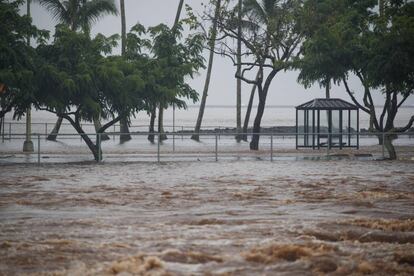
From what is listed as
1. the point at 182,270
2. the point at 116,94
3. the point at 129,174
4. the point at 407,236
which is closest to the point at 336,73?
the point at 116,94

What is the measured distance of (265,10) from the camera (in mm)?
37188

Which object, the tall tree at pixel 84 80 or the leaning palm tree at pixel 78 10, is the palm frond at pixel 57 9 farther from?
the tall tree at pixel 84 80

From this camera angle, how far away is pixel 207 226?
7.65 meters

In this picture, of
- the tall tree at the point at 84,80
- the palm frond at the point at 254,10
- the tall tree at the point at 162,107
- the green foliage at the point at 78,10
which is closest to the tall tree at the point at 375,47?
the palm frond at the point at 254,10

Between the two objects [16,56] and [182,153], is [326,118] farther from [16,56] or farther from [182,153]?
[16,56]

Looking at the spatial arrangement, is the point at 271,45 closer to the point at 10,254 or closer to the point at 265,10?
the point at 265,10

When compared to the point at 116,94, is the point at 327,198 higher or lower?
lower

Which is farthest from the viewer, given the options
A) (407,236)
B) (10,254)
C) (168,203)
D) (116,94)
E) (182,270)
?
(116,94)

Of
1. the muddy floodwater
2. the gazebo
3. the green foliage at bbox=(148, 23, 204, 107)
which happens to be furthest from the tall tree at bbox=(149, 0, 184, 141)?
the muddy floodwater

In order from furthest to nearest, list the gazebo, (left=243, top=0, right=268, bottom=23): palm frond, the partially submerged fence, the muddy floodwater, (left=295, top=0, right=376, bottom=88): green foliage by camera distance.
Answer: (left=243, top=0, right=268, bottom=23): palm frond → the gazebo → (left=295, top=0, right=376, bottom=88): green foliage → the partially submerged fence → the muddy floodwater

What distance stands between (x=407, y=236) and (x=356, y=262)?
166cm

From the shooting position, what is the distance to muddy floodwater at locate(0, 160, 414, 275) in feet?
18.1

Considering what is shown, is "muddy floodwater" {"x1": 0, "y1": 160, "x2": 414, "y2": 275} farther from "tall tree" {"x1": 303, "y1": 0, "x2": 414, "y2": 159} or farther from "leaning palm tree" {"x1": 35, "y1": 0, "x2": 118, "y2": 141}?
"leaning palm tree" {"x1": 35, "y1": 0, "x2": 118, "y2": 141}

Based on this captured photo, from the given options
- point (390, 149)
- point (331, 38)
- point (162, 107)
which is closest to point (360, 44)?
point (331, 38)
